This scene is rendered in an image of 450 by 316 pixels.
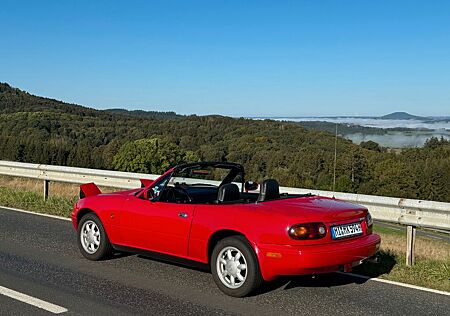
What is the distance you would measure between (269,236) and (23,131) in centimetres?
9665

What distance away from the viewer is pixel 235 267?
5.37m

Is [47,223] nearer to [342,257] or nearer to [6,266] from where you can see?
[6,266]

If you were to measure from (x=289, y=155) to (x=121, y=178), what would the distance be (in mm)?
57398

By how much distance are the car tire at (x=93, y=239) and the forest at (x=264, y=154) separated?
3247 cm

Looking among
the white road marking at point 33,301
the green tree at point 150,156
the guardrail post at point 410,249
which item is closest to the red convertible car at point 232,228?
the white road marking at point 33,301

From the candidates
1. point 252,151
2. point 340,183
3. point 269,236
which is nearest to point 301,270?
point 269,236

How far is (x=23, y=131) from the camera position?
94688mm

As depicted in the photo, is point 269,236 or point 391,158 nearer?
point 269,236

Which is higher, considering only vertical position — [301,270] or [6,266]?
[301,270]

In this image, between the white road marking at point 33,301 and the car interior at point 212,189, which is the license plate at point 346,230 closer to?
the car interior at point 212,189

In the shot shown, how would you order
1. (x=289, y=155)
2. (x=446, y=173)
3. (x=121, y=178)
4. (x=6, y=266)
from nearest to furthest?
(x=6, y=266) → (x=121, y=178) → (x=446, y=173) → (x=289, y=155)

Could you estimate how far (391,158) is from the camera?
6372 cm

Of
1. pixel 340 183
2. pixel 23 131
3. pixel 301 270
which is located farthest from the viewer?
pixel 23 131

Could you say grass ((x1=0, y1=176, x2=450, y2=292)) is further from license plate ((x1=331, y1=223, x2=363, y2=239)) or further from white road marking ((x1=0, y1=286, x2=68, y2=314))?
white road marking ((x1=0, y1=286, x2=68, y2=314))
